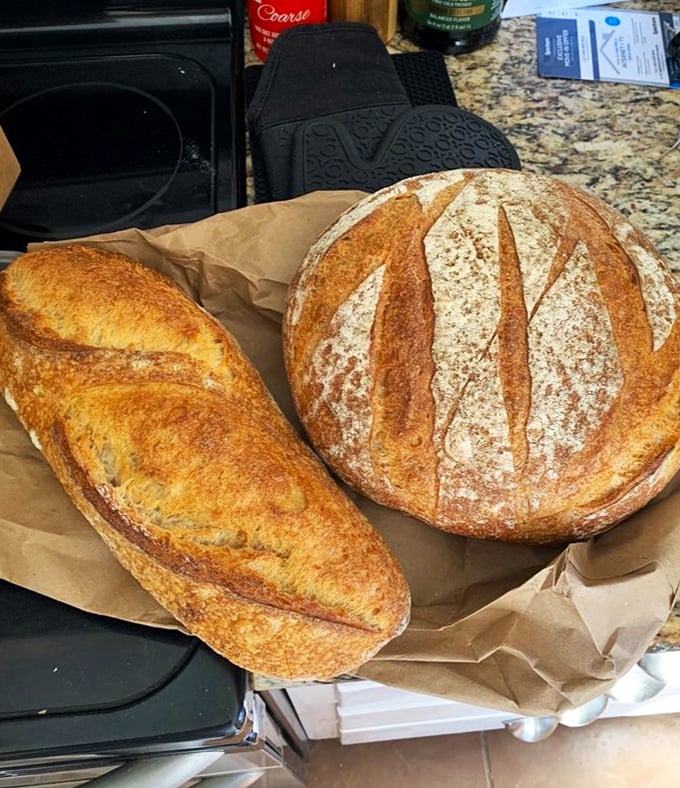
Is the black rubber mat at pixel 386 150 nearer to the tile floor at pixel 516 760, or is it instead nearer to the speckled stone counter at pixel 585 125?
the speckled stone counter at pixel 585 125

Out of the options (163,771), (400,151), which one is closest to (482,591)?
(163,771)

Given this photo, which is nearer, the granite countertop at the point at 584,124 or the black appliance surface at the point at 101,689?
the black appliance surface at the point at 101,689

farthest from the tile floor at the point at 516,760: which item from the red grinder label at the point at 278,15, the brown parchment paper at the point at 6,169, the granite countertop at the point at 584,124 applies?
the red grinder label at the point at 278,15

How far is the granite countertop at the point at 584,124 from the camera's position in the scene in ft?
3.08

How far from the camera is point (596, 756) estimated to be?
1289mm

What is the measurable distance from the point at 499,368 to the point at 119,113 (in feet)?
2.05

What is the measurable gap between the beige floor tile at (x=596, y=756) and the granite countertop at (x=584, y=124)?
0.84 metres

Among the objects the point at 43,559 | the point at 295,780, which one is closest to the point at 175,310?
the point at 43,559

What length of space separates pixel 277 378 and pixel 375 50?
49cm

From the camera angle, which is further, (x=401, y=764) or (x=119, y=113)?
(x=401, y=764)

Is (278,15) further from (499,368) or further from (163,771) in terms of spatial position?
(163,771)

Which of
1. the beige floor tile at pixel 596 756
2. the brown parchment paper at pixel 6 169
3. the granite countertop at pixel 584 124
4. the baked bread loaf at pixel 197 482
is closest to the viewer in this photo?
the baked bread loaf at pixel 197 482

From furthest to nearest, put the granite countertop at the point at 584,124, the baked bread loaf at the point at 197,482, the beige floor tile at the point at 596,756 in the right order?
the beige floor tile at the point at 596,756 → the granite countertop at the point at 584,124 → the baked bread loaf at the point at 197,482

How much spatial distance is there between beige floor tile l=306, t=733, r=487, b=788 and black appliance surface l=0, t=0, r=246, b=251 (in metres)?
0.94
